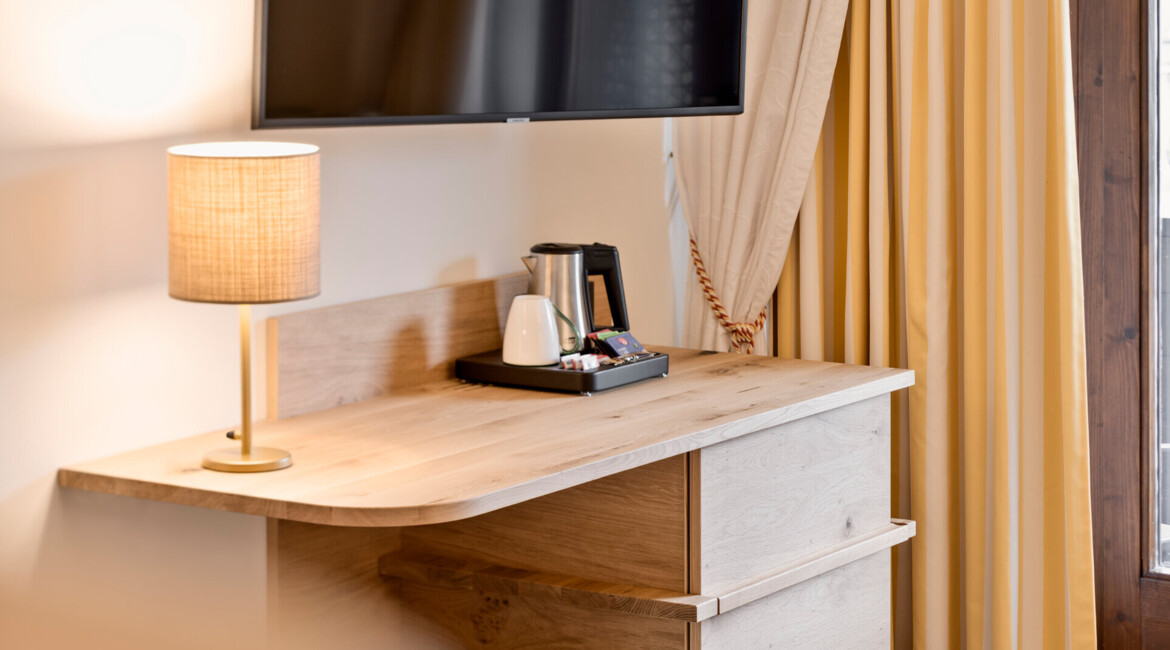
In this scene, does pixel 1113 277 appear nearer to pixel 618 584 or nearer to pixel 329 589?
pixel 618 584

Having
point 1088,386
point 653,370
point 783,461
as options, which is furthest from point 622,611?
point 1088,386

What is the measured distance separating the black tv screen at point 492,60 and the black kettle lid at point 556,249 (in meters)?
0.21

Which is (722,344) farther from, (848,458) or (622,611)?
(622,611)

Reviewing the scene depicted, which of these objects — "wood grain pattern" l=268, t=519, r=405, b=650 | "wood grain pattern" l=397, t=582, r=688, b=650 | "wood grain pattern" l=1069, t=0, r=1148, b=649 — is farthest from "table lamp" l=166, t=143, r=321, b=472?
"wood grain pattern" l=1069, t=0, r=1148, b=649

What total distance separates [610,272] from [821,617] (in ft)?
2.21

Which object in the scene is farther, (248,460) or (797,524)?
(797,524)

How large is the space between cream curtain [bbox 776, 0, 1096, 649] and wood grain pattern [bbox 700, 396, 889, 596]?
0.31 metres

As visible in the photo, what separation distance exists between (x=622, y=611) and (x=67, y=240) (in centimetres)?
85

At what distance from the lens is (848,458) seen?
1959 mm

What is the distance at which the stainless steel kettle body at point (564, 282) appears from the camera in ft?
6.74

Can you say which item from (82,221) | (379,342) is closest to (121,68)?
(82,221)

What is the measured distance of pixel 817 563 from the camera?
6.08 feet

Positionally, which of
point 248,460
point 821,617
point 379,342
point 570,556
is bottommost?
point 821,617

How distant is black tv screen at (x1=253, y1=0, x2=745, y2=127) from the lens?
1.66 m
